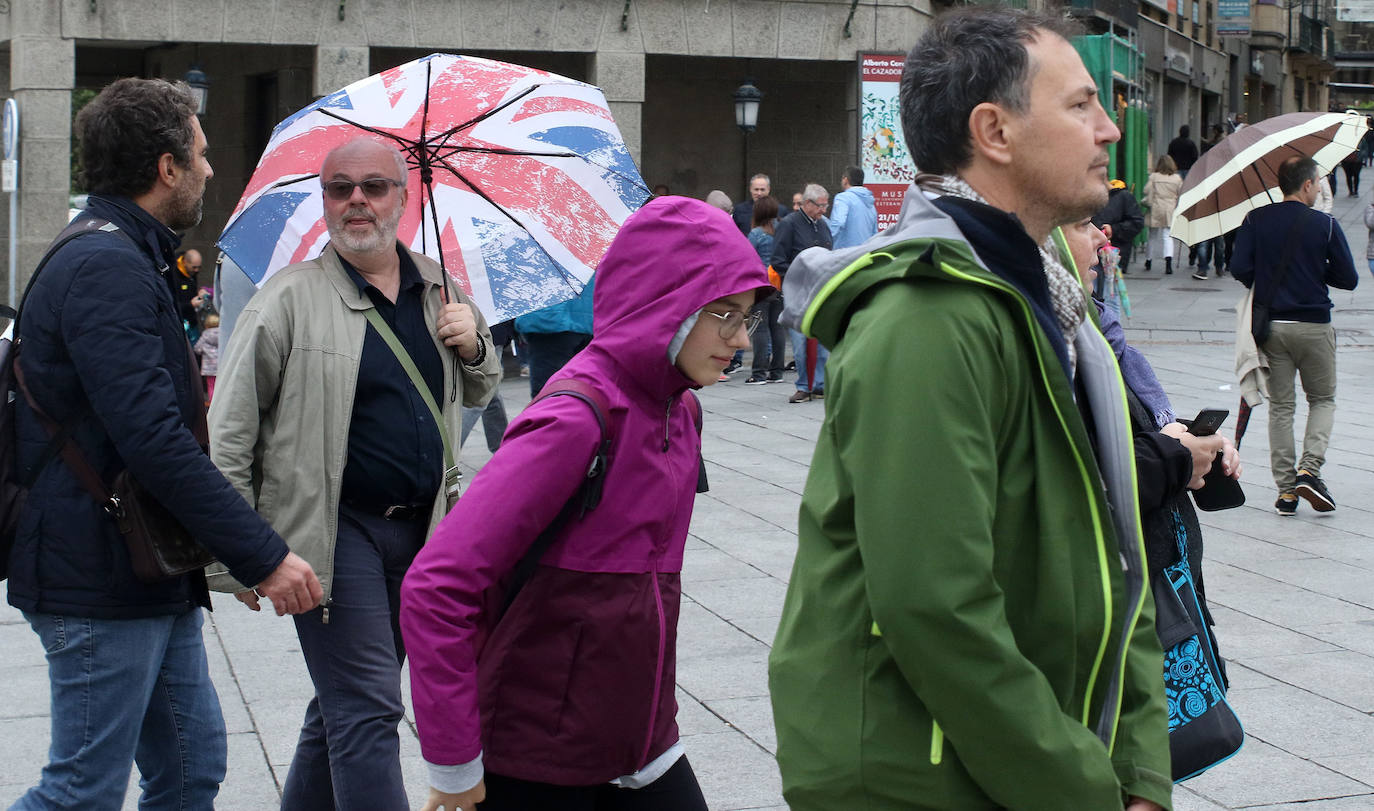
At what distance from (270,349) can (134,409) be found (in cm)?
53

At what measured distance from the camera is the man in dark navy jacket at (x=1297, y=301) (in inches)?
332

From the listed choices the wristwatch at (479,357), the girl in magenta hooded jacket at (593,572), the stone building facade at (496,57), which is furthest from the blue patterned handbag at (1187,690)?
the stone building facade at (496,57)

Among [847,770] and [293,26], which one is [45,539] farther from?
[293,26]

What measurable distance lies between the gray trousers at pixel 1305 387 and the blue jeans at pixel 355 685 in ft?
20.5

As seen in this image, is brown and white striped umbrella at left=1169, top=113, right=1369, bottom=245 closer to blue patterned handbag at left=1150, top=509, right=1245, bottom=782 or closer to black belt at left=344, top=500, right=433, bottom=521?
black belt at left=344, top=500, right=433, bottom=521

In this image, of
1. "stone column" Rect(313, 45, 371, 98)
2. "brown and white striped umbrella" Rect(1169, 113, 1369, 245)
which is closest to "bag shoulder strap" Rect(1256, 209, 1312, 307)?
"brown and white striped umbrella" Rect(1169, 113, 1369, 245)

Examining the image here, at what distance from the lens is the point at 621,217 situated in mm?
4598

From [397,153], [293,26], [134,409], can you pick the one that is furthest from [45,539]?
[293,26]

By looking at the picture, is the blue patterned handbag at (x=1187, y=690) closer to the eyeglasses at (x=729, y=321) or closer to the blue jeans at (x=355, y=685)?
the eyeglasses at (x=729, y=321)

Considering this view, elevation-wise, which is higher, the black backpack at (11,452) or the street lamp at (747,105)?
the street lamp at (747,105)

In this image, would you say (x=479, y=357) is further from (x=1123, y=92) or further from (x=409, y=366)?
(x=1123, y=92)

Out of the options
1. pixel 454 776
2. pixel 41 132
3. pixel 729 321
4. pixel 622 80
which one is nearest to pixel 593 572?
pixel 454 776

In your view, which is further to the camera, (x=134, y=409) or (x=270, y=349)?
(x=270, y=349)

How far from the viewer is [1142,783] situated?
6.34 ft
